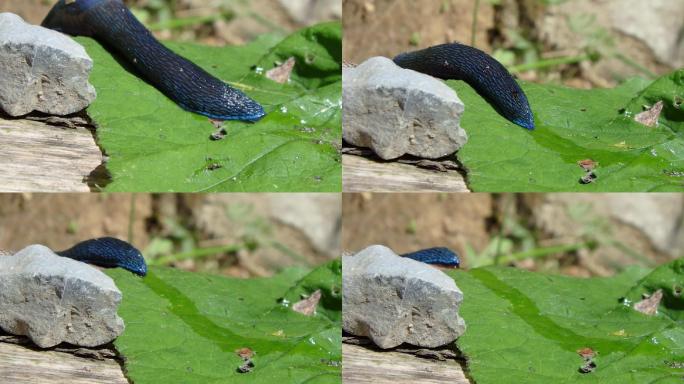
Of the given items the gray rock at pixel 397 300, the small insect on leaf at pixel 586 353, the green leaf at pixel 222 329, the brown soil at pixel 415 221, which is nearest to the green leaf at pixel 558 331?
the small insect on leaf at pixel 586 353

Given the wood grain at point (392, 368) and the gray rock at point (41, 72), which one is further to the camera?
the gray rock at point (41, 72)

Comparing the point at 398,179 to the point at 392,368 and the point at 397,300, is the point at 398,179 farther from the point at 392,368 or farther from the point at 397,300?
the point at 392,368

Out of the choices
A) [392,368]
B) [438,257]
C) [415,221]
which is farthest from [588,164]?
[415,221]

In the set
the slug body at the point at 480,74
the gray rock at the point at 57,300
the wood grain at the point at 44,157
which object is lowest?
the gray rock at the point at 57,300

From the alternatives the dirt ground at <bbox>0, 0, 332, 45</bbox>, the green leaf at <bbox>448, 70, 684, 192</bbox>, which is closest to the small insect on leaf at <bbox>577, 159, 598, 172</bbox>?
the green leaf at <bbox>448, 70, 684, 192</bbox>

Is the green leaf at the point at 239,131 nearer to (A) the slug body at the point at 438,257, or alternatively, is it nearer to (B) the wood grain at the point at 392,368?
(A) the slug body at the point at 438,257

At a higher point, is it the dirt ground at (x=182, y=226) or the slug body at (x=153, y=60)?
the slug body at (x=153, y=60)
